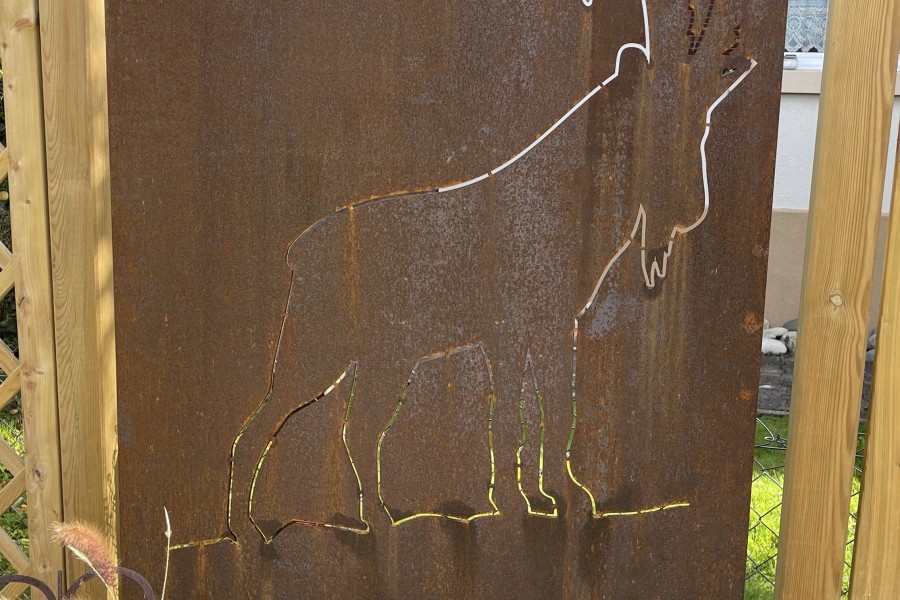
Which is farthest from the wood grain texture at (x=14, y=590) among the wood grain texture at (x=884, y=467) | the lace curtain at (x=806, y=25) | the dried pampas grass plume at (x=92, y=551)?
the lace curtain at (x=806, y=25)

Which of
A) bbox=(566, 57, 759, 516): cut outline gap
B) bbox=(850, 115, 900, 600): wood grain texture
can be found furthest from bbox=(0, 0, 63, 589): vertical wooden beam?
bbox=(850, 115, 900, 600): wood grain texture

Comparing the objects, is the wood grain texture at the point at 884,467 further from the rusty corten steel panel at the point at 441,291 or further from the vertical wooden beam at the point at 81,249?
the vertical wooden beam at the point at 81,249

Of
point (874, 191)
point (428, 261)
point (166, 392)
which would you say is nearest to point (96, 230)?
point (166, 392)

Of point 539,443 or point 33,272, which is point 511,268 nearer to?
point 539,443

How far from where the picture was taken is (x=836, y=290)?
1.69 m

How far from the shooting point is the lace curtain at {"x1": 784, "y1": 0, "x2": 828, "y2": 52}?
447cm

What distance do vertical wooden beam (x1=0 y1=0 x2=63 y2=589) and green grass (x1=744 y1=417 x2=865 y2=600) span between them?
6.68ft

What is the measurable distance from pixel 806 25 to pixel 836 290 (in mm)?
3354

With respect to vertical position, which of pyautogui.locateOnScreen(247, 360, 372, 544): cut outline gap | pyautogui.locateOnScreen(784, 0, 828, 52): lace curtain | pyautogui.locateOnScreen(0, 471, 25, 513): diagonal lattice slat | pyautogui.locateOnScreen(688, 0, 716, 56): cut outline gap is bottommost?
pyautogui.locateOnScreen(0, 471, 25, 513): diagonal lattice slat

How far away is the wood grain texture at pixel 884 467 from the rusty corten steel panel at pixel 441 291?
9.6 inches

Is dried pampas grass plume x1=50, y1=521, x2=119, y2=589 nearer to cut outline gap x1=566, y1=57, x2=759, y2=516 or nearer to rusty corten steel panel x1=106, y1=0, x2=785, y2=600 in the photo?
rusty corten steel panel x1=106, y1=0, x2=785, y2=600

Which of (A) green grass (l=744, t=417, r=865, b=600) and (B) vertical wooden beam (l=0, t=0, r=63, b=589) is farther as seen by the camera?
(A) green grass (l=744, t=417, r=865, b=600)

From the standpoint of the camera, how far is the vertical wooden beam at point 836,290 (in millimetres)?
1616

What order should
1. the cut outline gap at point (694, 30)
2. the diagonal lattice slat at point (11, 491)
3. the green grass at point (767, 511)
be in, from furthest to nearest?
the green grass at point (767, 511) → the diagonal lattice slat at point (11, 491) → the cut outline gap at point (694, 30)
